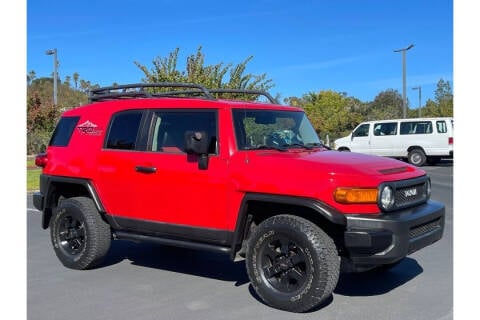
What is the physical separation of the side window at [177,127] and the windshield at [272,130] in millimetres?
280

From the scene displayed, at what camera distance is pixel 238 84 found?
19.9 meters

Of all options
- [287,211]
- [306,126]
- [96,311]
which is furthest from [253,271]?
[306,126]

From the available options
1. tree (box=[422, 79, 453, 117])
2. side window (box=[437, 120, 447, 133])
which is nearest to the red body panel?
side window (box=[437, 120, 447, 133])

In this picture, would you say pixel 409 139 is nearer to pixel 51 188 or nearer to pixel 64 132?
pixel 64 132

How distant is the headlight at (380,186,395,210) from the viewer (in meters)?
4.59

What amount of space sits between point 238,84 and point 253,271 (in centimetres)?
1547

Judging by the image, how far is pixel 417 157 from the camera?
2264 cm

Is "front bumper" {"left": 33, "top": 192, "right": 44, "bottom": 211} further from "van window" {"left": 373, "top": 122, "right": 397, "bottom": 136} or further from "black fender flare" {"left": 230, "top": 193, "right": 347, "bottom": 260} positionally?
"van window" {"left": 373, "top": 122, "right": 397, "bottom": 136}

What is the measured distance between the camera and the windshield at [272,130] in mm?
5340

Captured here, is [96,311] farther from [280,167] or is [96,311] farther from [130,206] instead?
[280,167]

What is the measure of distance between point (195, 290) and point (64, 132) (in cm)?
277

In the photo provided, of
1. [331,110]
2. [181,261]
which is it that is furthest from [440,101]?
[181,261]

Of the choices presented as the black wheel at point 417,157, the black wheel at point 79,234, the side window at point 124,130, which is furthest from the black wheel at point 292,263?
the black wheel at point 417,157
